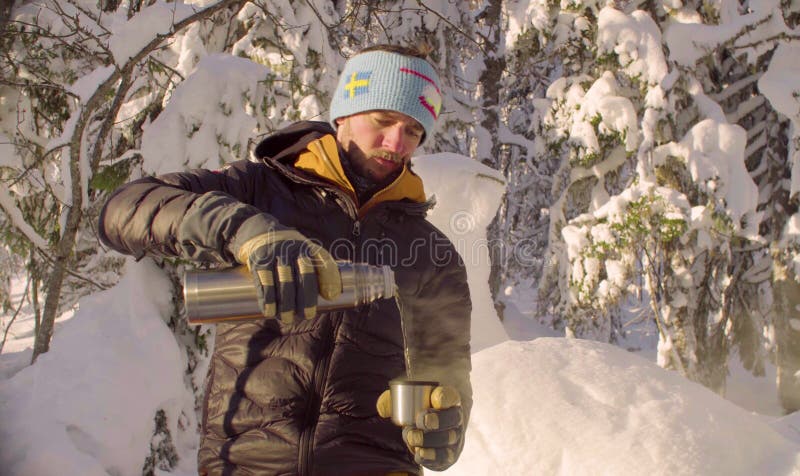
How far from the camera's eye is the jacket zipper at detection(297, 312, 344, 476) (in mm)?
1663

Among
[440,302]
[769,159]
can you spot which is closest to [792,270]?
[769,159]

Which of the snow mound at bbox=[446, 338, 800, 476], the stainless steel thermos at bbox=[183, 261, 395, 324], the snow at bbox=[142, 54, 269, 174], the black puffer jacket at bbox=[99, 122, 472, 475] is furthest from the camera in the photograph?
the snow at bbox=[142, 54, 269, 174]

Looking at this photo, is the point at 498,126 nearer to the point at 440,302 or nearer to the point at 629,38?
the point at 629,38

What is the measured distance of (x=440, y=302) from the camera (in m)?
2.11

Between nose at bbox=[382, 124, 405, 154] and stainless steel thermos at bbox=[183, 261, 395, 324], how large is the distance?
2.32 ft

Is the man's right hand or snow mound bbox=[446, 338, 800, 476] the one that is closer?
the man's right hand

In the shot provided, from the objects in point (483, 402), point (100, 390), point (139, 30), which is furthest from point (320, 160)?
point (100, 390)

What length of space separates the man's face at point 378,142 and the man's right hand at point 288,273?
771 mm

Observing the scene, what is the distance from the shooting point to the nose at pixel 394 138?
6.74ft

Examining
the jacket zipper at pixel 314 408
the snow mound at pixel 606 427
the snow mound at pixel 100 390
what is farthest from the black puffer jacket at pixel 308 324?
the snow mound at pixel 100 390

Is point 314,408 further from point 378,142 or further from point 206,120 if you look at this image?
point 206,120

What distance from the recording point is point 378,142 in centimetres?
209

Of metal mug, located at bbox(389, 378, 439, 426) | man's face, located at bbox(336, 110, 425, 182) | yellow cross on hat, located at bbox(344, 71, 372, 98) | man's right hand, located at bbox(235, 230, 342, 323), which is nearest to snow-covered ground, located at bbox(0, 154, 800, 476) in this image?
metal mug, located at bbox(389, 378, 439, 426)

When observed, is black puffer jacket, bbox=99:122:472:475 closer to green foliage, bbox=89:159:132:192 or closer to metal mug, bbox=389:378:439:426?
metal mug, bbox=389:378:439:426
